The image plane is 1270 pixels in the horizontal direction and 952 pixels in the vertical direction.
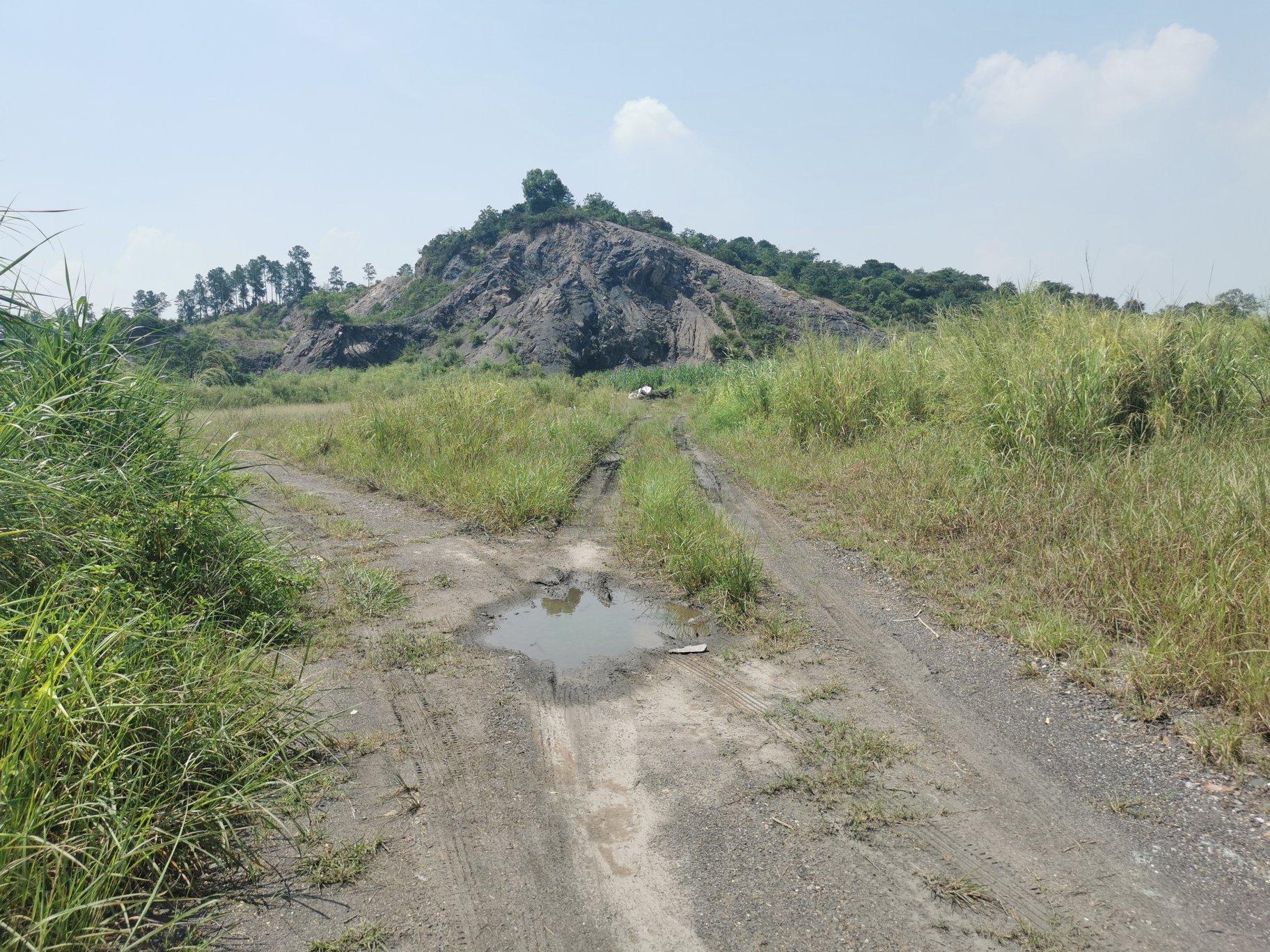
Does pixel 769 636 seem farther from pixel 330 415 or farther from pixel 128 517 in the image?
pixel 330 415

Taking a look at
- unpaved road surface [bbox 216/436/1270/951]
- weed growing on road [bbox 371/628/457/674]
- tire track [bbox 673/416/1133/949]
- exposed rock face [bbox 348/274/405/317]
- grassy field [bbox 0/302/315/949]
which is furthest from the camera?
exposed rock face [bbox 348/274/405/317]

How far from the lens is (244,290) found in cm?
8875

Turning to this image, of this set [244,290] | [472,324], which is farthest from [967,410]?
[244,290]

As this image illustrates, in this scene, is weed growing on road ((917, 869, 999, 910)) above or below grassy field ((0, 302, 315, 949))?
below

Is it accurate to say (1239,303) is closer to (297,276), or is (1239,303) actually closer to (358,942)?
(358,942)

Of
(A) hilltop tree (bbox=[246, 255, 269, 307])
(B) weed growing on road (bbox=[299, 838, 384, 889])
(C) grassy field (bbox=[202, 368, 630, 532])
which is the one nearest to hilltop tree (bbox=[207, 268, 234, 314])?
(A) hilltop tree (bbox=[246, 255, 269, 307])

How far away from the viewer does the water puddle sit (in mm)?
4797

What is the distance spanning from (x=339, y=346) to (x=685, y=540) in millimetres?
49308

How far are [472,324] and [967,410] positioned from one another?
51.6 m

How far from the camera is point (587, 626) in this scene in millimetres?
5258

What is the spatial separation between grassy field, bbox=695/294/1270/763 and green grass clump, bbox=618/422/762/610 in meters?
1.22

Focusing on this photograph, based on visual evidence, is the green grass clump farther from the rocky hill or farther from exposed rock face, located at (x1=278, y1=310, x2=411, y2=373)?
exposed rock face, located at (x1=278, y1=310, x2=411, y2=373)

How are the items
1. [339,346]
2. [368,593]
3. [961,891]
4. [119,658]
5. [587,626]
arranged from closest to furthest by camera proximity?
[961,891] → [119,658] → [587,626] → [368,593] → [339,346]

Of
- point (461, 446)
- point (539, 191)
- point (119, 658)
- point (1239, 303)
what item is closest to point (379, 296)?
point (539, 191)
